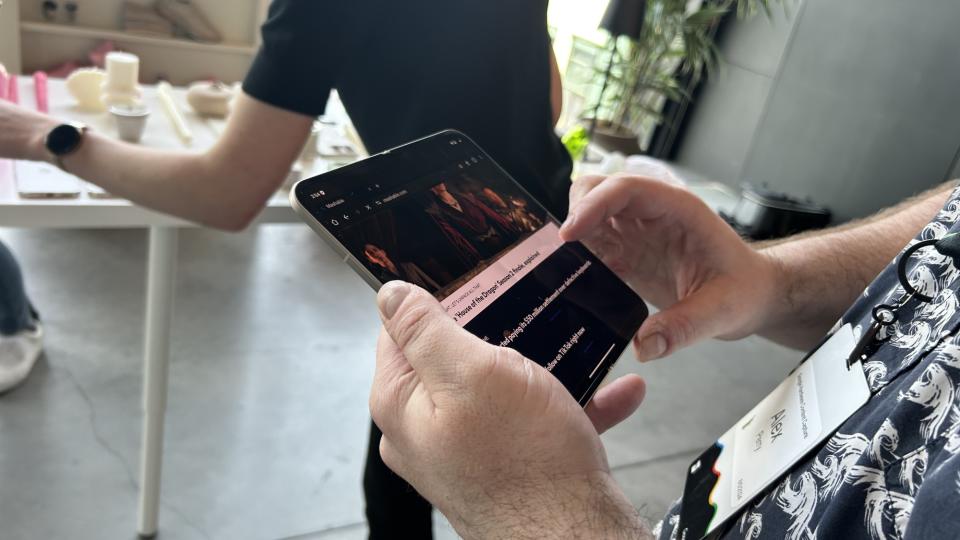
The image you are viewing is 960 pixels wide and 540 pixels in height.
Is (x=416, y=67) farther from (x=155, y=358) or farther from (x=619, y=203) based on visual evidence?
(x=155, y=358)

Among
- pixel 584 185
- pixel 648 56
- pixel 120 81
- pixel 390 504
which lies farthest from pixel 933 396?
pixel 648 56

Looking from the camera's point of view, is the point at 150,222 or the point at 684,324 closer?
the point at 684,324

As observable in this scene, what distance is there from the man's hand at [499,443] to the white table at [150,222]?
845 mm

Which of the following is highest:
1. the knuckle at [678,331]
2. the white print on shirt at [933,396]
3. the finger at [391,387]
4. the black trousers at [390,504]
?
the white print on shirt at [933,396]

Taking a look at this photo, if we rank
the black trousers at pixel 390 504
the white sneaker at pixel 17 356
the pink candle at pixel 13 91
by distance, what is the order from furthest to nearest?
the white sneaker at pixel 17 356
the pink candle at pixel 13 91
the black trousers at pixel 390 504

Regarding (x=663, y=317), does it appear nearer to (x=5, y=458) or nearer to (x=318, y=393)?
(x=318, y=393)

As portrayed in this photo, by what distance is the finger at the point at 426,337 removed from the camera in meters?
0.49

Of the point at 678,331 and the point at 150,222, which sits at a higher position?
the point at 678,331

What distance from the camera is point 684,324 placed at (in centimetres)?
80

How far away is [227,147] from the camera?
41.7 inches

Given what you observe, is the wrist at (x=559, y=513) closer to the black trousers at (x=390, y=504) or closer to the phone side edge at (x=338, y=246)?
the phone side edge at (x=338, y=246)

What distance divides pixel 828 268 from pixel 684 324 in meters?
0.24

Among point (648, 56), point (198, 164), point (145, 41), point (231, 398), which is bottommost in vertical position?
point (231, 398)

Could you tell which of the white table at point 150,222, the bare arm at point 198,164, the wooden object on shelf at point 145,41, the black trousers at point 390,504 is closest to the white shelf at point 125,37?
the wooden object on shelf at point 145,41
